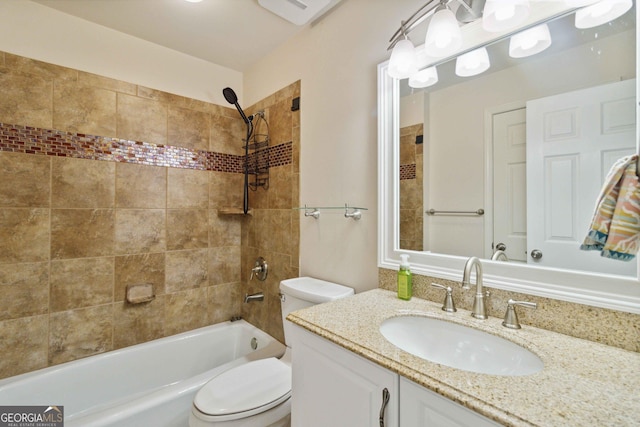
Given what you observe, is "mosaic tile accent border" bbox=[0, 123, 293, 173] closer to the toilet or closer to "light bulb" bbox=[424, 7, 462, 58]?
the toilet

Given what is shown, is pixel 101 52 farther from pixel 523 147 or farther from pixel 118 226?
pixel 523 147

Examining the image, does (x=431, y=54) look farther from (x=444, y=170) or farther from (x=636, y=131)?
(x=636, y=131)

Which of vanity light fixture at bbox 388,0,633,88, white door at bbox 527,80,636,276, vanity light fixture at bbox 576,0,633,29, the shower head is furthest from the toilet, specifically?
the shower head

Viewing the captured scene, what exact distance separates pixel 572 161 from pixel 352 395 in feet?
3.15

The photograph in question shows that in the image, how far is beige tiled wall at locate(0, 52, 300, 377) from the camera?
4.99 feet

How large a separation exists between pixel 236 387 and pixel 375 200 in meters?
1.10

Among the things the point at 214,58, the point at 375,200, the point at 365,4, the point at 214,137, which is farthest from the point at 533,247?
the point at 214,58

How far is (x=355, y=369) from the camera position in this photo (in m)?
0.77

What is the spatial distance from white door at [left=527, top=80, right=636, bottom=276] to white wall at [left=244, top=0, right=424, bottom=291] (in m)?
0.63

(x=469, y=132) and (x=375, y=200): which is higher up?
(x=469, y=132)

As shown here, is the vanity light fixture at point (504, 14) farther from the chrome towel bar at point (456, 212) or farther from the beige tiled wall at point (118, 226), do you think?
the beige tiled wall at point (118, 226)

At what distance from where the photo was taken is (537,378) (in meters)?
0.60
